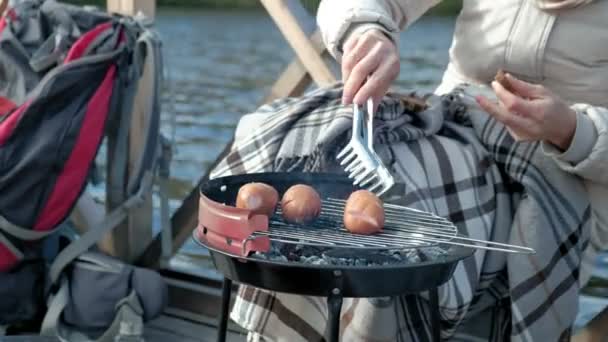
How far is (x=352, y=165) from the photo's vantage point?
1.33 metres

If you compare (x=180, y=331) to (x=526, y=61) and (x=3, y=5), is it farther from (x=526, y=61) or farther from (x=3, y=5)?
(x=526, y=61)

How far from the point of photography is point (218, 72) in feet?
26.7

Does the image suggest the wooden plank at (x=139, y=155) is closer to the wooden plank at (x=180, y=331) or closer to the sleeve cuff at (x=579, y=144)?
the wooden plank at (x=180, y=331)

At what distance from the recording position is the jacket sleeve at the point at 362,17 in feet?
5.20

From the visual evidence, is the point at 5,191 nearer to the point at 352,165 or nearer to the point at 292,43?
the point at 292,43

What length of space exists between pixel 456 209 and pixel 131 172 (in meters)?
1.00

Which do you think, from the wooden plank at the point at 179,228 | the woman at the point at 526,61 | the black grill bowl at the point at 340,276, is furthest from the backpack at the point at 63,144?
the black grill bowl at the point at 340,276

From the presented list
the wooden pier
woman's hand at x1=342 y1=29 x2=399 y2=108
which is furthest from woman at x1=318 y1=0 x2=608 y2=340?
the wooden pier

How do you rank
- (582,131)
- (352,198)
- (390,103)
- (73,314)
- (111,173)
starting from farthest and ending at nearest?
(111,173) < (73,314) < (390,103) < (582,131) < (352,198)

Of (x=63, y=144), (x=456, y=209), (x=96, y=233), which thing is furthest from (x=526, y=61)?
(x=96, y=233)

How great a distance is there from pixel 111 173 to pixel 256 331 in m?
0.89

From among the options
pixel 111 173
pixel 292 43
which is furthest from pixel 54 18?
pixel 292 43

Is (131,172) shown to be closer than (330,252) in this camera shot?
No

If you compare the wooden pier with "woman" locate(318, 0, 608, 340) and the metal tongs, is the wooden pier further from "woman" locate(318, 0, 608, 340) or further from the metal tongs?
the metal tongs
